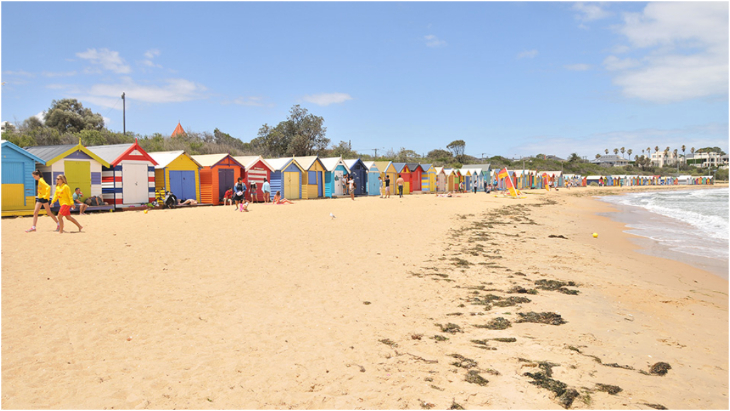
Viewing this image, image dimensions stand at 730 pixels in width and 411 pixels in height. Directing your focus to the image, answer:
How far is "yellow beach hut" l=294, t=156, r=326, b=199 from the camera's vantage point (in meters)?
27.0

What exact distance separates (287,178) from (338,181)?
519cm

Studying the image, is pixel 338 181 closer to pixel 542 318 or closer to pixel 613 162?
pixel 542 318

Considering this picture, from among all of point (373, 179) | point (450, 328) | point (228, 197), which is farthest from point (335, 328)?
point (373, 179)

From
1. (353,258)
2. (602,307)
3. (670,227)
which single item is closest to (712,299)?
(602,307)

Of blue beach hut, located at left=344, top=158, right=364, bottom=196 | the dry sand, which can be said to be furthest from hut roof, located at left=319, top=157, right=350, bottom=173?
the dry sand

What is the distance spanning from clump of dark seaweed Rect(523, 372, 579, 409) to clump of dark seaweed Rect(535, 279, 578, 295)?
319 cm

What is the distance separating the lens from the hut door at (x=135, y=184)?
1783cm

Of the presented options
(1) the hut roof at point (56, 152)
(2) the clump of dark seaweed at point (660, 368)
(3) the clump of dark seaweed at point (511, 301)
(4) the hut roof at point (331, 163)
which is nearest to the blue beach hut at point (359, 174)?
(4) the hut roof at point (331, 163)

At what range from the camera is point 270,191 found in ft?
81.9

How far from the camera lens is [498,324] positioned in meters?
4.96

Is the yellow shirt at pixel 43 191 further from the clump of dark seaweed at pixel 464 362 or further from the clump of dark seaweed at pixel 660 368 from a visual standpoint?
the clump of dark seaweed at pixel 660 368

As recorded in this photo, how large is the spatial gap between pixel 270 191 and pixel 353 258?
17.7 metres

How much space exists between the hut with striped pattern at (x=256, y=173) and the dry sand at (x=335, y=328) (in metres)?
13.7

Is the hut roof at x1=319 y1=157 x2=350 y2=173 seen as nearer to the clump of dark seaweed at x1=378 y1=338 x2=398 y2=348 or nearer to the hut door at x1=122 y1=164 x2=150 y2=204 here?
the hut door at x1=122 y1=164 x2=150 y2=204
